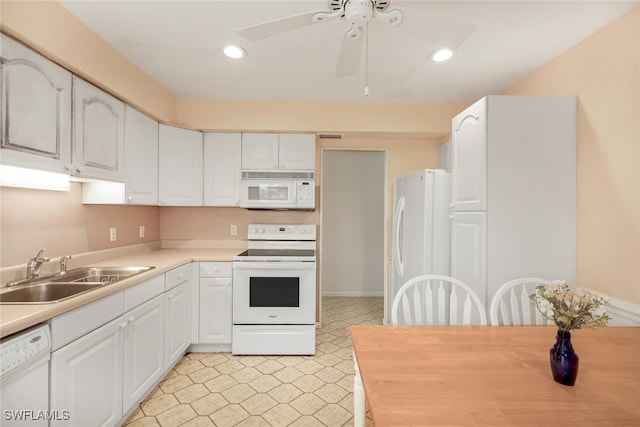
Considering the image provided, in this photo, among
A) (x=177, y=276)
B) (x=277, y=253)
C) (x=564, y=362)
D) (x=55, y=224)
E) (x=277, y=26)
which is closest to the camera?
(x=564, y=362)

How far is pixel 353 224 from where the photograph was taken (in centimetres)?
477

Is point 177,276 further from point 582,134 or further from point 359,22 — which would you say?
point 582,134

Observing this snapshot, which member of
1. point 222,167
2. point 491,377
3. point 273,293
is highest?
point 222,167

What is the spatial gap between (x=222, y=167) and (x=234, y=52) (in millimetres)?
1249

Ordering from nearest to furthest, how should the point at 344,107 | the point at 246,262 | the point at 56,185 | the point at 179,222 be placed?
the point at 56,185 → the point at 246,262 → the point at 344,107 → the point at 179,222

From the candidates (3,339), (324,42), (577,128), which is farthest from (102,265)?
(577,128)

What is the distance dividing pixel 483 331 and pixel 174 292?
2157 mm

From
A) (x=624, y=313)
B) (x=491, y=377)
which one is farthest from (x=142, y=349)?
(x=624, y=313)

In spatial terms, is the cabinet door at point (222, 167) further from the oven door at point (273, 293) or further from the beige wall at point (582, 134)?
the oven door at point (273, 293)

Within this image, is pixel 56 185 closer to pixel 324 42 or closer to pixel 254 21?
pixel 254 21

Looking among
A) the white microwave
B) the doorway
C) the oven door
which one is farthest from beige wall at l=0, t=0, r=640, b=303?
the doorway

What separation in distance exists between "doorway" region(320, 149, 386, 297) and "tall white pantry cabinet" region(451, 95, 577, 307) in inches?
113

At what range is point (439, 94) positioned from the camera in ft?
9.27

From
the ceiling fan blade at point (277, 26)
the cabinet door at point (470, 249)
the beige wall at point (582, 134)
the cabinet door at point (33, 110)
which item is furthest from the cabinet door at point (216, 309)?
the ceiling fan blade at point (277, 26)
